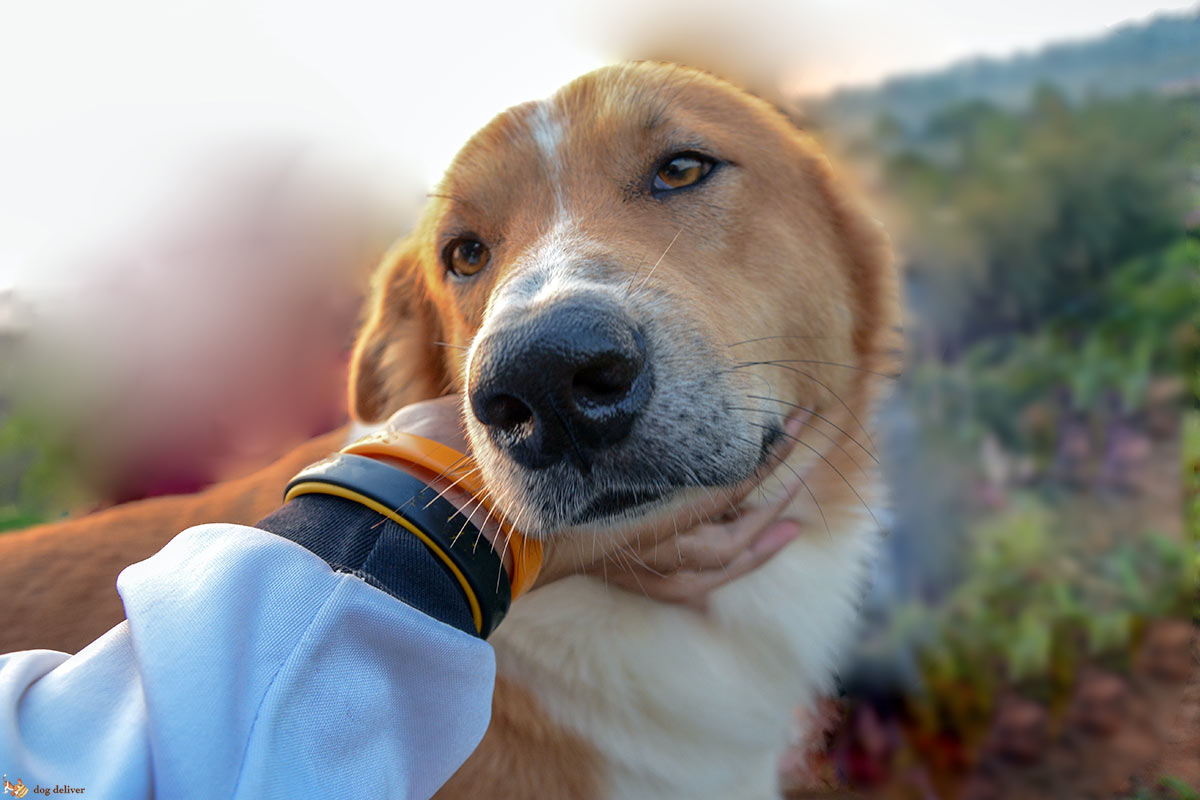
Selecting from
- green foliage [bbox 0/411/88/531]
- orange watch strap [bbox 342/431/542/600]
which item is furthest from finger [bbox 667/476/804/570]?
green foliage [bbox 0/411/88/531]

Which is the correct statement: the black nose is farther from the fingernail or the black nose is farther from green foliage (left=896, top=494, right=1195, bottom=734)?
green foliage (left=896, top=494, right=1195, bottom=734)

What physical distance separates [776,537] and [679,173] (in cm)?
90

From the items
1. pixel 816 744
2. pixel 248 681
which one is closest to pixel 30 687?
pixel 248 681

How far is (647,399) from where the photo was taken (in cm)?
111

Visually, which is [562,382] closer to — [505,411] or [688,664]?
[505,411]

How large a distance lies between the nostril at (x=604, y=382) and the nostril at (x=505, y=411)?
0.09 metres

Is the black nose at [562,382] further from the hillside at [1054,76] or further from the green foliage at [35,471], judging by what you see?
the hillside at [1054,76]

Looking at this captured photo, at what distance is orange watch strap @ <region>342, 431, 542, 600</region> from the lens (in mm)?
1197

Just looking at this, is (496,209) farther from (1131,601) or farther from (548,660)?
(1131,601)

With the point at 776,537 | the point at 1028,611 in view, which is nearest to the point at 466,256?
the point at 776,537

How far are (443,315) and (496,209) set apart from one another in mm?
395

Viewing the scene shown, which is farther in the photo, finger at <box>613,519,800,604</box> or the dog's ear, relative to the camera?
the dog's ear

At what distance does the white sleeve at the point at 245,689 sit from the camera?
2.50 ft

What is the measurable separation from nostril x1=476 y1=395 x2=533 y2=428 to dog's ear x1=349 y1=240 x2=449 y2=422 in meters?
0.97
